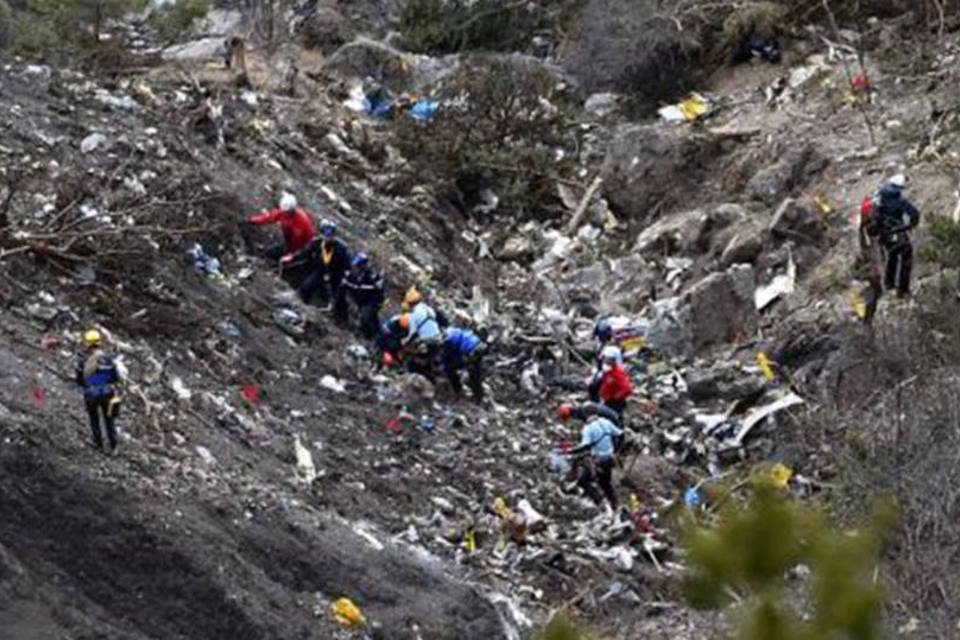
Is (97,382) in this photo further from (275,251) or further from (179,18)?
(179,18)

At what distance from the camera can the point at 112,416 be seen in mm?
9820

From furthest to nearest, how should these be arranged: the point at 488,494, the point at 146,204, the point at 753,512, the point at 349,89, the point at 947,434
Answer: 1. the point at 349,89
2. the point at 146,204
3. the point at 488,494
4. the point at 947,434
5. the point at 753,512

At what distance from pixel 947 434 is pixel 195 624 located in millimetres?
4932

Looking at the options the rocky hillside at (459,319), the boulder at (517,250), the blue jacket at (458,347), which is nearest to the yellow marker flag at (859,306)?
the rocky hillside at (459,319)

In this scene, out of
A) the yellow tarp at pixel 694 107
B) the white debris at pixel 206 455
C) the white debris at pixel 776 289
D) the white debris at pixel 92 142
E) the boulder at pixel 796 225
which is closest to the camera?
the white debris at pixel 206 455

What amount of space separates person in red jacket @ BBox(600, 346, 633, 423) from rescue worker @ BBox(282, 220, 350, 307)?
2.59 meters

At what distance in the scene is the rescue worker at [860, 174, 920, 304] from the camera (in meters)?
13.9

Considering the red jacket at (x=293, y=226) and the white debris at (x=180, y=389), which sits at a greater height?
the white debris at (x=180, y=389)

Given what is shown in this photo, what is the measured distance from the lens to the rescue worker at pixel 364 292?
579 inches

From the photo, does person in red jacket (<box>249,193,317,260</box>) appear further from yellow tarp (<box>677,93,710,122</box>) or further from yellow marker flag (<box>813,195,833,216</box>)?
yellow tarp (<box>677,93,710,122</box>)

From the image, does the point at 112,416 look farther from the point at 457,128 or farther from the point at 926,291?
the point at 457,128

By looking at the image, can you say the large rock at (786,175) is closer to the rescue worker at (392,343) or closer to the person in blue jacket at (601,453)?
the rescue worker at (392,343)

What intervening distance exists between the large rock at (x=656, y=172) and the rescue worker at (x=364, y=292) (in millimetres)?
5737

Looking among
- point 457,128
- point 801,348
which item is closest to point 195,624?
point 801,348
